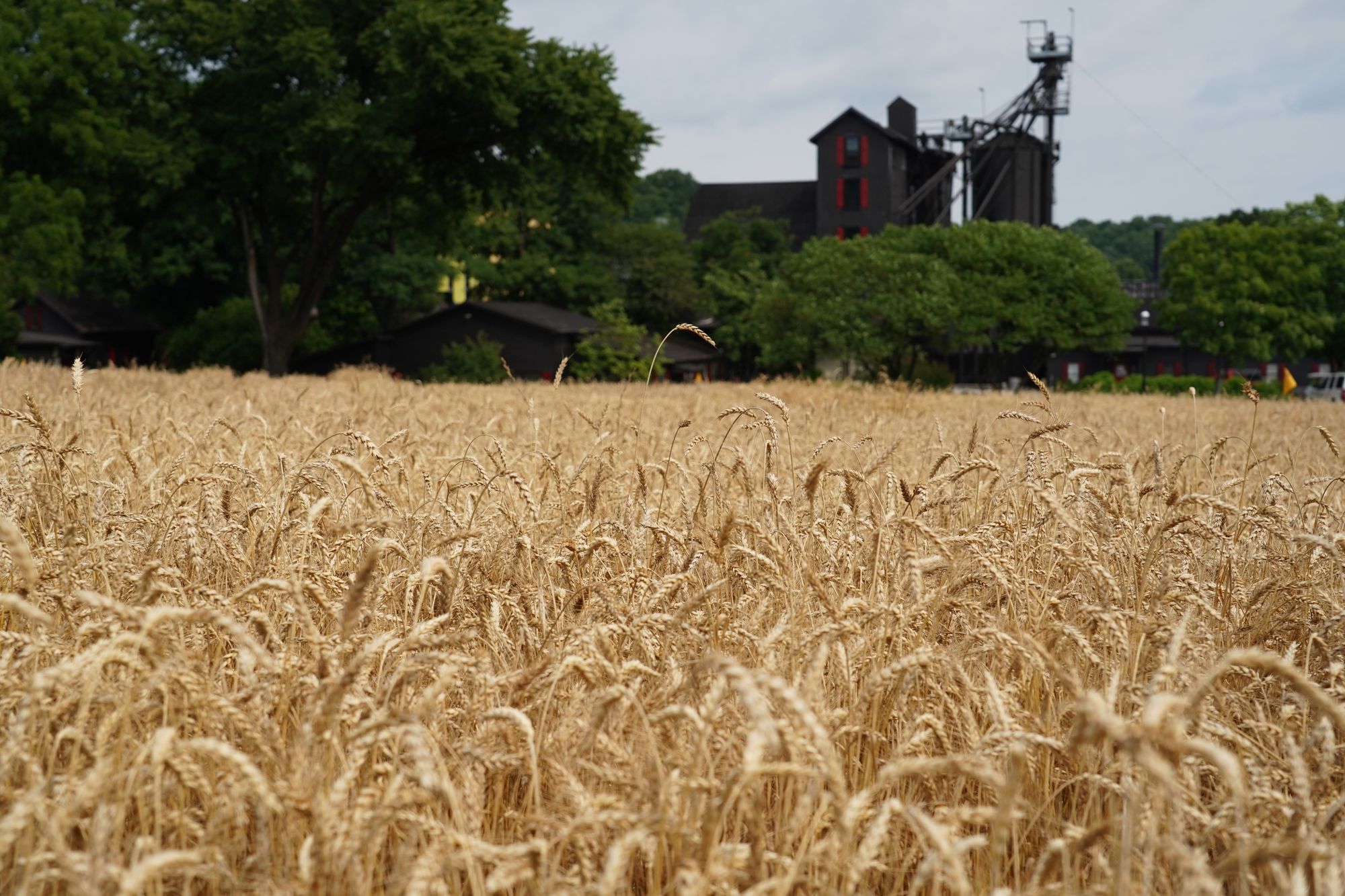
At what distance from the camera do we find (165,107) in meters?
34.2

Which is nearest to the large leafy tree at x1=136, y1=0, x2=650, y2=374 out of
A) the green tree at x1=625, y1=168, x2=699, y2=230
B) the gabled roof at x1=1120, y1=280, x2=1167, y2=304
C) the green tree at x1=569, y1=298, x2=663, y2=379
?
the green tree at x1=569, y1=298, x2=663, y2=379

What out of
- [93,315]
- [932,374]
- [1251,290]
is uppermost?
[1251,290]

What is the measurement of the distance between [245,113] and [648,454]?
103ft

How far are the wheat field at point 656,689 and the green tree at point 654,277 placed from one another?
5541 cm

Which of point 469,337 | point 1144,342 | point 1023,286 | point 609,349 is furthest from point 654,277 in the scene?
point 1144,342

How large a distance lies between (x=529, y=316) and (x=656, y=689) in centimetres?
4843

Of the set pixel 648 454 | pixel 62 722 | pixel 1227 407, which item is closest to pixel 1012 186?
pixel 1227 407

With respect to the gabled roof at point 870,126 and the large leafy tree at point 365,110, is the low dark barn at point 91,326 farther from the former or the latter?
Answer: the gabled roof at point 870,126

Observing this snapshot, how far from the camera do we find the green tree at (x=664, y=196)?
108562 mm

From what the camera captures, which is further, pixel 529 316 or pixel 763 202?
pixel 763 202

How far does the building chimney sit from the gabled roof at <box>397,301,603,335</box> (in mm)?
30095

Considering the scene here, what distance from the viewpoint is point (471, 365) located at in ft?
137

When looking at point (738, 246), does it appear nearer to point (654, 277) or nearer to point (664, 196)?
point (654, 277)

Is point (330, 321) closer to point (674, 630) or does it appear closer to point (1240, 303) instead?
point (1240, 303)
